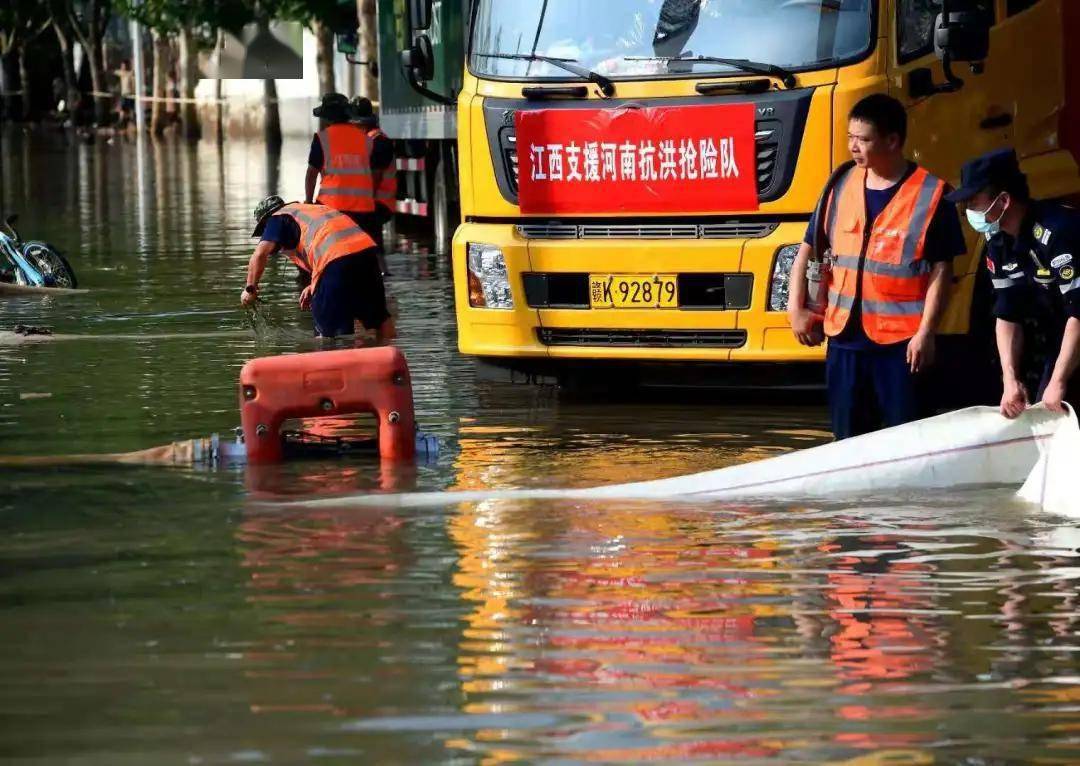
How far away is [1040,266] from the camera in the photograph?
8422 millimetres

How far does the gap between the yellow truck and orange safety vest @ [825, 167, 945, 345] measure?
178cm

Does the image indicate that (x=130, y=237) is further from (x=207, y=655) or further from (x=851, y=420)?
(x=207, y=655)

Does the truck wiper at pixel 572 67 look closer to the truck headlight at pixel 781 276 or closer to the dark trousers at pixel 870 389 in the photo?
the truck headlight at pixel 781 276

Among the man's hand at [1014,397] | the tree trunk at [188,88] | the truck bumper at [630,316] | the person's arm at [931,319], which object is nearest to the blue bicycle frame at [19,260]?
the truck bumper at [630,316]

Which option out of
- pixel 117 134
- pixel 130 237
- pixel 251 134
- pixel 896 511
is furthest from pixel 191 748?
pixel 117 134

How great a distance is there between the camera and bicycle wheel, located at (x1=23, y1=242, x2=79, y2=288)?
61.6 feet

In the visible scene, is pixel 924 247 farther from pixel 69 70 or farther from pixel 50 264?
pixel 69 70

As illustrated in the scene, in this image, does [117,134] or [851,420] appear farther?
[117,134]

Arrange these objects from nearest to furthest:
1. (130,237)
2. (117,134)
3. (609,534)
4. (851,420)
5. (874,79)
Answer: (609,534), (851,420), (874,79), (130,237), (117,134)

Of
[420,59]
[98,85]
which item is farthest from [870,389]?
[98,85]

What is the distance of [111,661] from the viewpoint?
6551 millimetres

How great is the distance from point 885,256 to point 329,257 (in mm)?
4837

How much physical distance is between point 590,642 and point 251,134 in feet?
202

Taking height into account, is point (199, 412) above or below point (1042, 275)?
below
